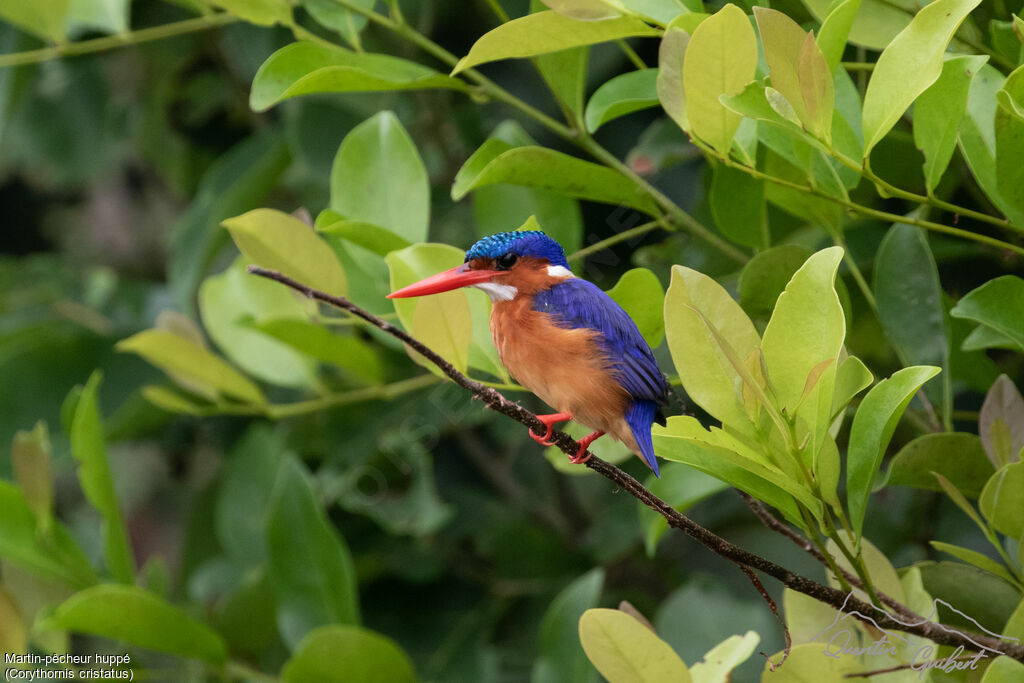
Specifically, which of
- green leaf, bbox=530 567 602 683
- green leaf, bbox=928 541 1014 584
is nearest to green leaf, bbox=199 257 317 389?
green leaf, bbox=530 567 602 683

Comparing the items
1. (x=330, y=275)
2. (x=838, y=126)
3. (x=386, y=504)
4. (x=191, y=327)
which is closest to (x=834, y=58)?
(x=838, y=126)

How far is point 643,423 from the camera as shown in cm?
67

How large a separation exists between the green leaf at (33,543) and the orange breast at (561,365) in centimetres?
87

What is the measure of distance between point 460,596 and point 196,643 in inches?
20.6

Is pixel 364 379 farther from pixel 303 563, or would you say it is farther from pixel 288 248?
pixel 288 248

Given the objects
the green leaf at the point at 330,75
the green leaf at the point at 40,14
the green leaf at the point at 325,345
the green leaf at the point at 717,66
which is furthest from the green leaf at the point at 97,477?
the green leaf at the point at 717,66

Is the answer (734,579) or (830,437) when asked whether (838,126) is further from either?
(734,579)

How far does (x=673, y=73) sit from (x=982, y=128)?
0.26 m

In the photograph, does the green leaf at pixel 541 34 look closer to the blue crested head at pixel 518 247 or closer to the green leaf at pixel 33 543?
the blue crested head at pixel 518 247

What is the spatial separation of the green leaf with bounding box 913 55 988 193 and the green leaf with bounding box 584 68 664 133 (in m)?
0.23

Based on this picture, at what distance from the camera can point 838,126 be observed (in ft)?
2.49

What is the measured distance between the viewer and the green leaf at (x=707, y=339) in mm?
610

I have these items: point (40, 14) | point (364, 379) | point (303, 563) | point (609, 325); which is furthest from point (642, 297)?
point (40, 14)

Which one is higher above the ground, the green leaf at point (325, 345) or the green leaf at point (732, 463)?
the green leaf at point (732, 463)
